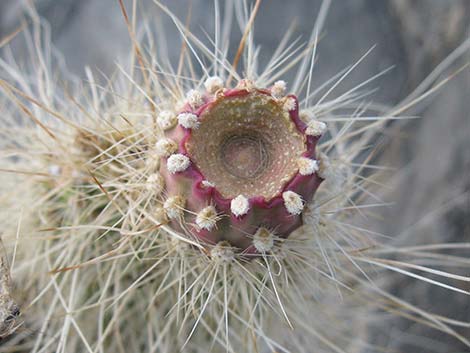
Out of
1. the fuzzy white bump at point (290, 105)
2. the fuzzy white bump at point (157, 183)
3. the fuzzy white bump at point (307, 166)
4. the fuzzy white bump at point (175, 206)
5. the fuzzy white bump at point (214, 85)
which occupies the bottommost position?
the fuzzy white bump at point (307, 166)

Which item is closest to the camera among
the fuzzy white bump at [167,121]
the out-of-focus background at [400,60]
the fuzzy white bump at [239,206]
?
the fuzzy white bump at [239,206]

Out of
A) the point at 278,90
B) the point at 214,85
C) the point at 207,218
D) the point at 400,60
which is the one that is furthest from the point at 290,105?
the point at 400,60

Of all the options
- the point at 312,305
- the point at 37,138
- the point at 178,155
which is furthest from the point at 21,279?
the point at 312,305

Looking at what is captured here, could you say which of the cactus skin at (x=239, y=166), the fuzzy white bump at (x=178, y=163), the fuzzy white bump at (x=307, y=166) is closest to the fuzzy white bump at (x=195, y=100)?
the cactus skin at (x=239, y=166)

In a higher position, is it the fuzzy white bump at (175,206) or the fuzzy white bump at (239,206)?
the fuzzy white bump at (175,206)

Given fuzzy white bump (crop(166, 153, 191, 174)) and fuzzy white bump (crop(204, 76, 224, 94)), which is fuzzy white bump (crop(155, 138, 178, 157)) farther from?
fuzzy white bump (crop(204, 76, 224, 94))

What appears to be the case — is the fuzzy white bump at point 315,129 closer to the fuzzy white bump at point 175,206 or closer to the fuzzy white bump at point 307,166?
the fuzzy white bump at point 307,166

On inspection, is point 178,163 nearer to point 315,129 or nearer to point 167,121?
point 167,121

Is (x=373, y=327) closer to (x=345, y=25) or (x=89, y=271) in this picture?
(x=345, y=25)
